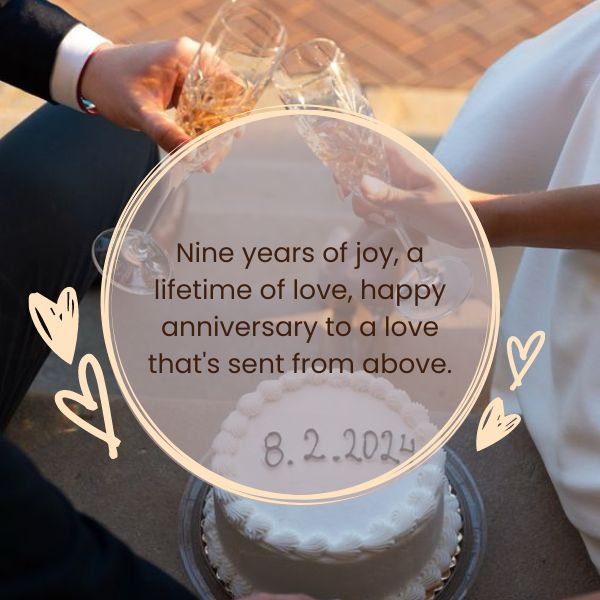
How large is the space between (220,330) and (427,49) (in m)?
1.32

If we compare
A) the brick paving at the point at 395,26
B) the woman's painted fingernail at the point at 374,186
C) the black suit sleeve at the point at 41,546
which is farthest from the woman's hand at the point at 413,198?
the brick paving at the point at 395,26

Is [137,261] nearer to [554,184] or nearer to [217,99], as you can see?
[217,99]

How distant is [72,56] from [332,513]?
76cm

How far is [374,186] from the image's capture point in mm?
1337

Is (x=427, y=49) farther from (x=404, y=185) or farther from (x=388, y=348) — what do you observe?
(x=404, y=185)

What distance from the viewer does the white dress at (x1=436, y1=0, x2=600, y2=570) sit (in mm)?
1349

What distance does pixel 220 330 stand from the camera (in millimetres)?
1568

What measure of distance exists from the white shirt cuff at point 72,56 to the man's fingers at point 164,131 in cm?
16

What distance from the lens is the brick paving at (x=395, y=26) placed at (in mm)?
2551

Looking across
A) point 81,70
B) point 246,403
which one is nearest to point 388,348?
point 246,403

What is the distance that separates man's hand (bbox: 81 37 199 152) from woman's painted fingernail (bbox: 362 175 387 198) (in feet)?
1.01

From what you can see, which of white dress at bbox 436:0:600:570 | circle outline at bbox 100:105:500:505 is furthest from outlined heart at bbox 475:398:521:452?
circle outline at bbox 100:105:500:505

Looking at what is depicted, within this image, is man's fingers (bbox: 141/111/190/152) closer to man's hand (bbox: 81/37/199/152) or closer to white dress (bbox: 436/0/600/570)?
man's hand (bbox: 81/37/199/152)

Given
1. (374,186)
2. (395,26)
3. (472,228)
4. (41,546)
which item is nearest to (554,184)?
(472,228)
